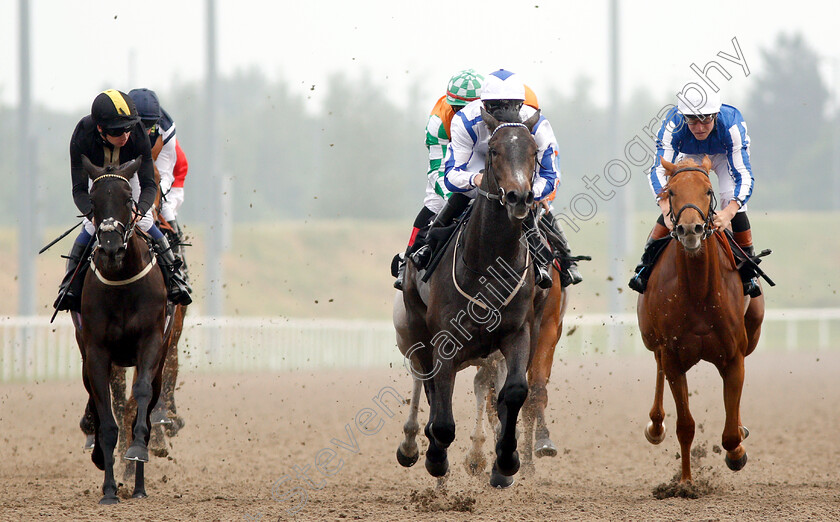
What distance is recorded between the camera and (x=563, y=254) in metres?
7.79

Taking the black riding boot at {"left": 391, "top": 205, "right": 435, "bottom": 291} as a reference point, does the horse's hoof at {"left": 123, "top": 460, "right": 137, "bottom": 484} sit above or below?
below

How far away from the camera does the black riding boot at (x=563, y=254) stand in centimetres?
774

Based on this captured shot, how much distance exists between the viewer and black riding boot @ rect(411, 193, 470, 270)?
23.0 ft

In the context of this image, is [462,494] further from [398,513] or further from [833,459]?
[833,459]

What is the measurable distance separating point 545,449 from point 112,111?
3.76 metres

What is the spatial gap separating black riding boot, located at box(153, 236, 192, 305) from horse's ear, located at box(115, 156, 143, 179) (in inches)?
26.1

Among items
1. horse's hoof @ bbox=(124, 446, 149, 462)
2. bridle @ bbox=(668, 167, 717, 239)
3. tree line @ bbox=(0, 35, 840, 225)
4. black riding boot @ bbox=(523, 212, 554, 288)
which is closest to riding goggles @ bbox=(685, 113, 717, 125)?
bridle @ bbox=(668, 167, 717, 239)

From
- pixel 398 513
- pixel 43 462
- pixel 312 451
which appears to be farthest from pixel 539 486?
pixel 43 462

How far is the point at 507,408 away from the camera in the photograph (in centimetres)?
643

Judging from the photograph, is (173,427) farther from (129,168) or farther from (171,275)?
(129,168)

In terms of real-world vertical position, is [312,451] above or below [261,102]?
below

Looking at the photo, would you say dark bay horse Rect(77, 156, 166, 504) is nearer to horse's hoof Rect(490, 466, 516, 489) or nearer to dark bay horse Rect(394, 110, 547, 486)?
dark bay horse Rect(394, 110, 547, 486)

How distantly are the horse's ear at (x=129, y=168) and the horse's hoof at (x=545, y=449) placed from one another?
3.37 metres

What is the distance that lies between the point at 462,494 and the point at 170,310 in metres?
2.43
